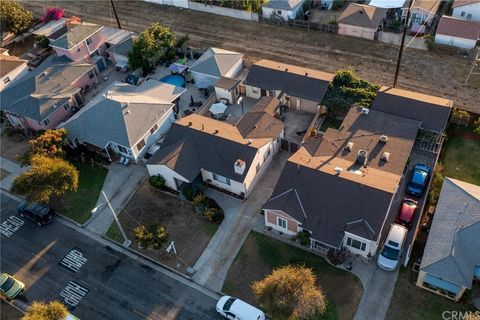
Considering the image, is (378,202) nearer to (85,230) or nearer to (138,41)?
(85,230)

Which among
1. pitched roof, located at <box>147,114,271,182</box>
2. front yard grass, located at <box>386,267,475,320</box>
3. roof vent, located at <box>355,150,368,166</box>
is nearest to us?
front yard grass, located at <box>386,267,475,320</box>

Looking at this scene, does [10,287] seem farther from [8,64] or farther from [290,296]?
[8,64]

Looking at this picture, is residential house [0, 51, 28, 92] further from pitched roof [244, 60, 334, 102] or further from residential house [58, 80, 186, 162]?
pitched roof [244, 60, 334, 102]

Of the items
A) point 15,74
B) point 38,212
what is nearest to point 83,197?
point 38,212

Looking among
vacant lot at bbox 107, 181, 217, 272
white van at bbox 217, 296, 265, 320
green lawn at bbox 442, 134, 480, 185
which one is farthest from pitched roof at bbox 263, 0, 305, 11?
white van at bbox 217, 296, 265, 320

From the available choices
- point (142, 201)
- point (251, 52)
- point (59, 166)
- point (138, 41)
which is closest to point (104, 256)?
point (142, 201)

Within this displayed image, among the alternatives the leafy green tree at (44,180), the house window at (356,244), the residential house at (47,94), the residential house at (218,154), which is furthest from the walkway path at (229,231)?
the residential house at (47,94)
